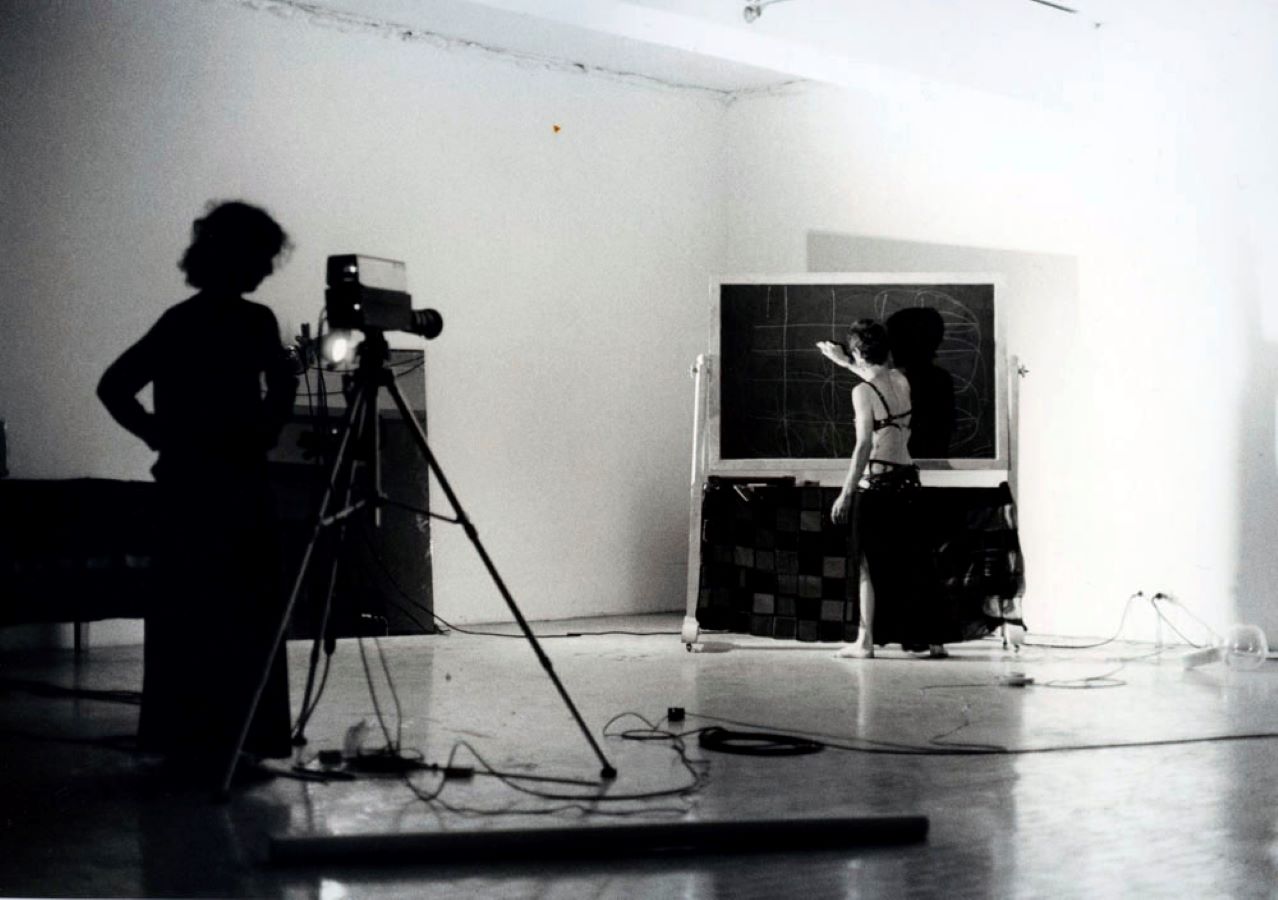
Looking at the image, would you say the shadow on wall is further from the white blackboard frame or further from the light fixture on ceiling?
the light fixture on ceiling

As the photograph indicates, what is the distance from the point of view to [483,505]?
7.60 m

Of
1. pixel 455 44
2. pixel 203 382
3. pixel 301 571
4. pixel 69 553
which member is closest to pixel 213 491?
pixel 203 382

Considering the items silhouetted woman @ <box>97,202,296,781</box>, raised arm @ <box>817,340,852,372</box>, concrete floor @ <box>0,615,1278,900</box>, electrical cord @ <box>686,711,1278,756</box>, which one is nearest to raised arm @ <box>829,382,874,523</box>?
raised arm @ <box>817,340,852,372</box>

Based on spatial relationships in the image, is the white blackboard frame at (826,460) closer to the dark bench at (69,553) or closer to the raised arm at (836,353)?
the raised arm at (836,353)

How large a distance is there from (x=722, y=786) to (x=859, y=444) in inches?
108

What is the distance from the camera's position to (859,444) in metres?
6.13

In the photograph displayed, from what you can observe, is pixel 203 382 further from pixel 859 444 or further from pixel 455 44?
pixel 455 44

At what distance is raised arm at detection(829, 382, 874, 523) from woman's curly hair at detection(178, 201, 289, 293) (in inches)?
116

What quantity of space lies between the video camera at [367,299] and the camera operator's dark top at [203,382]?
11.1 inches

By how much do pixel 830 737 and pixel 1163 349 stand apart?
3275 mm

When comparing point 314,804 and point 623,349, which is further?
point 623,349

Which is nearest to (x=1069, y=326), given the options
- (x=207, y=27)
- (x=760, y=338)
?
(x=760, y=338)

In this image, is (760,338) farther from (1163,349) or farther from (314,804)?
(314,804)

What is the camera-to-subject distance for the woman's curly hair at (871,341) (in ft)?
20.4
